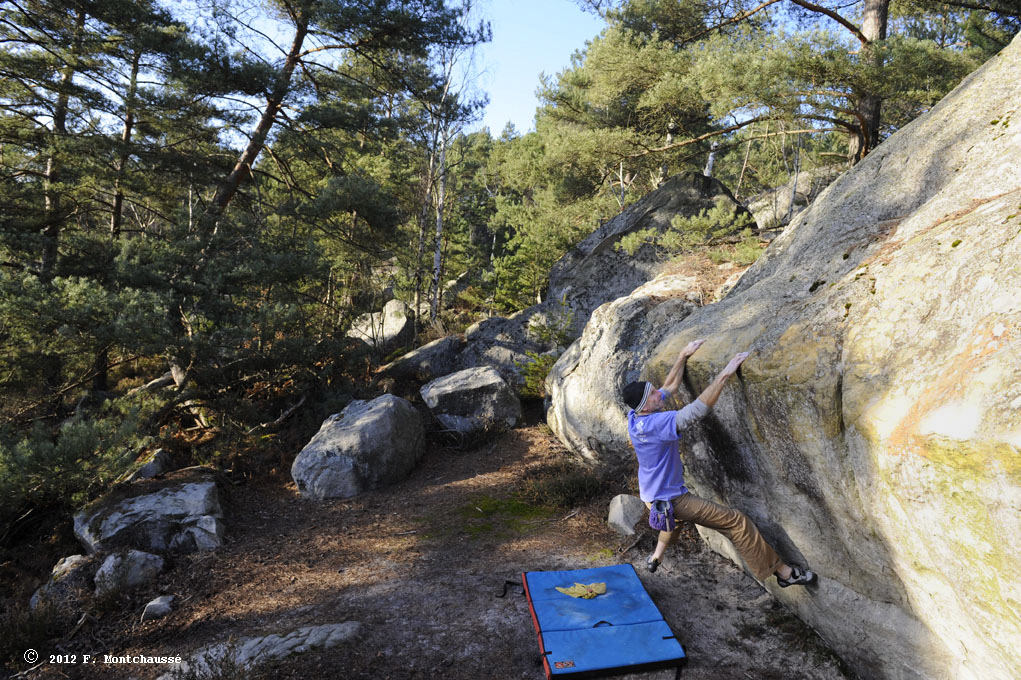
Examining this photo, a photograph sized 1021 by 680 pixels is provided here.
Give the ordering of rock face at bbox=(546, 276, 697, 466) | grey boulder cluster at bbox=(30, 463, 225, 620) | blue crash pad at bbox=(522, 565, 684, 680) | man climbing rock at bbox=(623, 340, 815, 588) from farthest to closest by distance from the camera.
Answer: rock face at bbox=(546, 276, 697, 466)
grey boulder cluster at bbox=(30, 463, 225, 620)
man climbing rock at bbox=(623, 340, 815, 588)
blue crash pad at bbox=(522, 565, 684, 680)

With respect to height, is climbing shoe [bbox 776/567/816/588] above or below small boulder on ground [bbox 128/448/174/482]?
above

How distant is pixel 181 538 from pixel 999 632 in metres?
8.41

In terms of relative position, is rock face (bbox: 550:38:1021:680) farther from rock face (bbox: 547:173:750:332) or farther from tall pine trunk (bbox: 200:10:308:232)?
tall pine trunk (bbox: 200:10:308:232)

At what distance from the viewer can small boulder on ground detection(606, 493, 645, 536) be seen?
643 centimetres

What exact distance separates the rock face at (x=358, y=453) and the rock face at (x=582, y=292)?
151 inches

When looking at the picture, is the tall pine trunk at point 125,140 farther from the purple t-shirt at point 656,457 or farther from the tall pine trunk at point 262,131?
the purple t-shirt at point 656,457

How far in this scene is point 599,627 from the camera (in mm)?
4414

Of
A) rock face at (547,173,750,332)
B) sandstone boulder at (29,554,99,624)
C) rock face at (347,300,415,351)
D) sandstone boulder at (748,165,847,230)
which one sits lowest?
sandstone boulder at (29,554,99,624)

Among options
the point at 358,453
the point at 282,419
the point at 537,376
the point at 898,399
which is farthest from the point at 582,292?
the point at 898,399

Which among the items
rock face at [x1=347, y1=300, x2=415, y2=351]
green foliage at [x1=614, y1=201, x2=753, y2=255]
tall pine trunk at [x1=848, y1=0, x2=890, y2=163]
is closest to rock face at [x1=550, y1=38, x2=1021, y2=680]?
green foliage at [x1=614, y1=201, x2=753, y2=255]

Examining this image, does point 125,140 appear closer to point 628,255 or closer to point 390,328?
point 390,328

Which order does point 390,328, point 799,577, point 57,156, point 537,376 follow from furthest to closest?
point 390,328, point 537,376, point 57,156, point 799,577

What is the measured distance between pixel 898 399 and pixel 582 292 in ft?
37.3

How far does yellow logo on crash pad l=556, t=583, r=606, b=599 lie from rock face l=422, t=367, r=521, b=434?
6259mm
